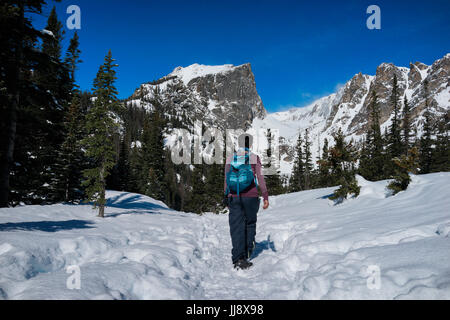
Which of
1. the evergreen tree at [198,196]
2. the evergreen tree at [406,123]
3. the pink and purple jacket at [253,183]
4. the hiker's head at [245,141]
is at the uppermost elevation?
the evergreen tree at [406,123]

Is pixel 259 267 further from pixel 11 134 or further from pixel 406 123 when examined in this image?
pixel 406 123

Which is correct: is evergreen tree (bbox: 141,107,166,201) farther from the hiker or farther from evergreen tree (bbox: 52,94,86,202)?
the hiker

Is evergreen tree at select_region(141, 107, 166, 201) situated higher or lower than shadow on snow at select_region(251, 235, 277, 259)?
higher

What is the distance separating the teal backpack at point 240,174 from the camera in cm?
459

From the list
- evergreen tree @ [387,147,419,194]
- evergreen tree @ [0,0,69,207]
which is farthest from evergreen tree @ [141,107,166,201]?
evergreen tree @ [387,147,419,194]

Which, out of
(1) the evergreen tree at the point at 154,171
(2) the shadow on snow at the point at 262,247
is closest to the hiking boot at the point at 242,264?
(2) the shadow on snow at the point at 262,247

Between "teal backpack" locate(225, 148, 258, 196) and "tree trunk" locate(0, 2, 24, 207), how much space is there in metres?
10.9

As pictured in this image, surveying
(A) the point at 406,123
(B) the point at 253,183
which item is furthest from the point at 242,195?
(A) the point at 406,123

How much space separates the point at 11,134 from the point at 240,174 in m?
11.6

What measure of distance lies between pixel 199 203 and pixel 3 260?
38.0 meters

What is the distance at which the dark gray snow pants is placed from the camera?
4.48 m

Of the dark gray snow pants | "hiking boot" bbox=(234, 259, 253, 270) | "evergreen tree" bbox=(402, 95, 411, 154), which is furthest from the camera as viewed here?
"evergreen tree" bbox=(402, 95, 411, 154)

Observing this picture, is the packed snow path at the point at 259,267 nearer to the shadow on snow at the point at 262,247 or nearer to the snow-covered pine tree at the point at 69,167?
the shadow on snow at the point at 262,247
